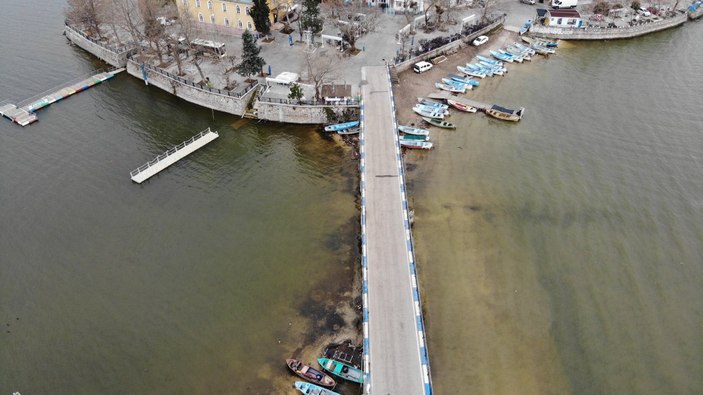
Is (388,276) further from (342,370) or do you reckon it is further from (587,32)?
(587,32)

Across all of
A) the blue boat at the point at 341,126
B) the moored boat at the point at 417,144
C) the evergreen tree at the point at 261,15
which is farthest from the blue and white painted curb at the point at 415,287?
the evergreen tree at the point at 261,15

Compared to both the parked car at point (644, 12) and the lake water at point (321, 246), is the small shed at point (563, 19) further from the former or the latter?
the lake water at point (321, 246)

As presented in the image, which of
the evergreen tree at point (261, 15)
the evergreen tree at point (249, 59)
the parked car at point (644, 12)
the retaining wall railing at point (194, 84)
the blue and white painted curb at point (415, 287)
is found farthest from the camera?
the parked car at point (644, 12)

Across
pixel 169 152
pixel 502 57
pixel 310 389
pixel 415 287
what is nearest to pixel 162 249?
pixel 169 152

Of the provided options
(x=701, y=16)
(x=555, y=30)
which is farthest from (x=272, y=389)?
(x=701, y=16)

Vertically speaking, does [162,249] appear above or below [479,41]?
below

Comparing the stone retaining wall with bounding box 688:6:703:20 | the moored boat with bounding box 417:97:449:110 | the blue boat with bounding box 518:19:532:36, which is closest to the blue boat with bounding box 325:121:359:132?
the moored boat with bounding box 417:97:449:110
